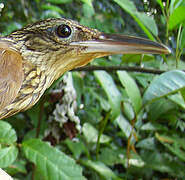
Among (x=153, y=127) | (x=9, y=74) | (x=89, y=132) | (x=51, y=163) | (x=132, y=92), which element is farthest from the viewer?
(x=153, y=127)

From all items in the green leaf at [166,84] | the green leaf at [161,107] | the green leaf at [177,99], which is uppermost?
the green leaf at [166,84]

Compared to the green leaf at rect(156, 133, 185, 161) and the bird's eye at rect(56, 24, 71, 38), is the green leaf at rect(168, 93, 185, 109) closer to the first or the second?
the green leaf at rect(156, 133, 185, 161)

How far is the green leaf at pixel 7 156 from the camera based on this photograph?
1.24 meters

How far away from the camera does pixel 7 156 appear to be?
49.9 inches

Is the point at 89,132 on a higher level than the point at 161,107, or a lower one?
lower

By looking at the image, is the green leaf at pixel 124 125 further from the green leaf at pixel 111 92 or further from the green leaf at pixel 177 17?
the green leaf at pixel 177 17

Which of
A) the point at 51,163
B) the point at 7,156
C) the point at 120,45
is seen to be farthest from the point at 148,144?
the point at 120,45

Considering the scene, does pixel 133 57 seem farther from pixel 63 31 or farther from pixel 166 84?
pixel 63 31

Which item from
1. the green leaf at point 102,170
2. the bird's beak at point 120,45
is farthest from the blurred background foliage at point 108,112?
the bird's beak at point 120,45

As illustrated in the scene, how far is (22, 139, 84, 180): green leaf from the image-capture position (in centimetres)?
128

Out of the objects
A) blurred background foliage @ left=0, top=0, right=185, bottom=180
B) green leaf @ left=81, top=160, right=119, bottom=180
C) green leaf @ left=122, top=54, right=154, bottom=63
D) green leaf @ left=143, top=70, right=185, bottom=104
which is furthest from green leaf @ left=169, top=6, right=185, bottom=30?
green leaf @ left=81, top=160, right=119, bottom=180

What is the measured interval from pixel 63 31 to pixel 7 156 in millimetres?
560

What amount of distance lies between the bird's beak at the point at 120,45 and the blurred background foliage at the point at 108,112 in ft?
0.65

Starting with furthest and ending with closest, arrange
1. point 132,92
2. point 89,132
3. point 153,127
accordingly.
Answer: point 153,127 → point 89,132 → point 132,92
